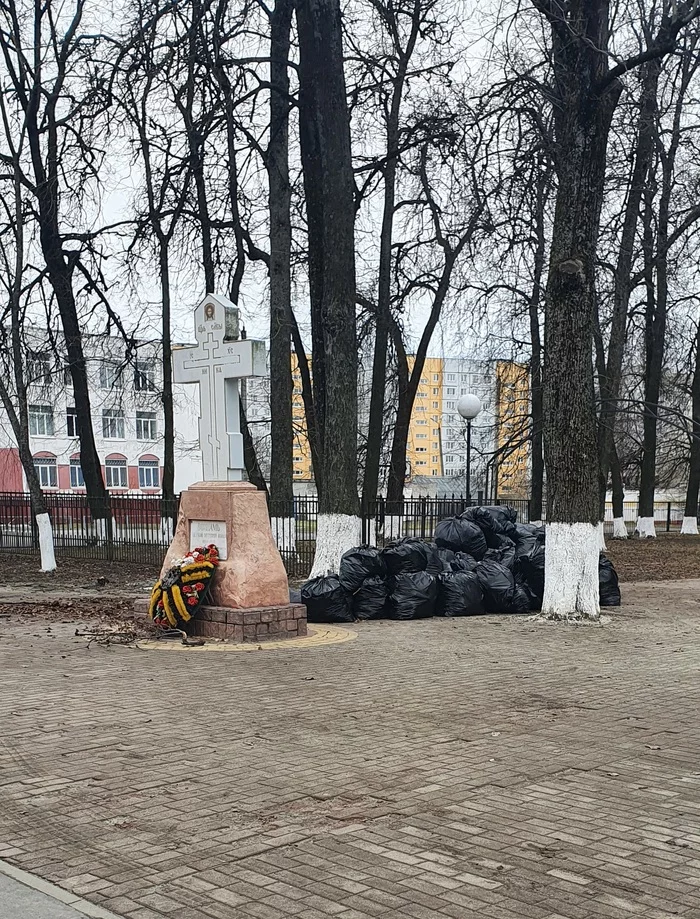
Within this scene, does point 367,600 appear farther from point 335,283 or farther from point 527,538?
point 335,283

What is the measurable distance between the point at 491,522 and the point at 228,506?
5.35 m

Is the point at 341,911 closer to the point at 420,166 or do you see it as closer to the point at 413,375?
the point at 420,166

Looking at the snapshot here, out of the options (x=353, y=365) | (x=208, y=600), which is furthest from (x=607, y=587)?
(x=208, y=600)

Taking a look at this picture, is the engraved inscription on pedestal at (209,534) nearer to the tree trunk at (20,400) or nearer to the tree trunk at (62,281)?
the tree trunk at (20,400)

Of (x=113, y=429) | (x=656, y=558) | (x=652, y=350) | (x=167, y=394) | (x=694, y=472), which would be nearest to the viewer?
(x=656, y=558)

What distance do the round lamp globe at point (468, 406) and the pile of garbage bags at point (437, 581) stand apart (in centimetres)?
652

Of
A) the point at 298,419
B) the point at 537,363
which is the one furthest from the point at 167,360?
the point at 298,419

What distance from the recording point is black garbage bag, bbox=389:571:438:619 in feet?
41.8

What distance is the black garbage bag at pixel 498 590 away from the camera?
13430 millimetres

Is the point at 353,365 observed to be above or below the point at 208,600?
above

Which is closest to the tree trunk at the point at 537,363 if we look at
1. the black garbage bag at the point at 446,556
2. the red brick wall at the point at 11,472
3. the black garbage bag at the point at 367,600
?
the black garbage bag at the point at 446,556

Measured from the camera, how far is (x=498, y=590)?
1343 centimetres

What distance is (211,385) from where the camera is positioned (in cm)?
1186

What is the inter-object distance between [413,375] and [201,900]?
24234 mm
